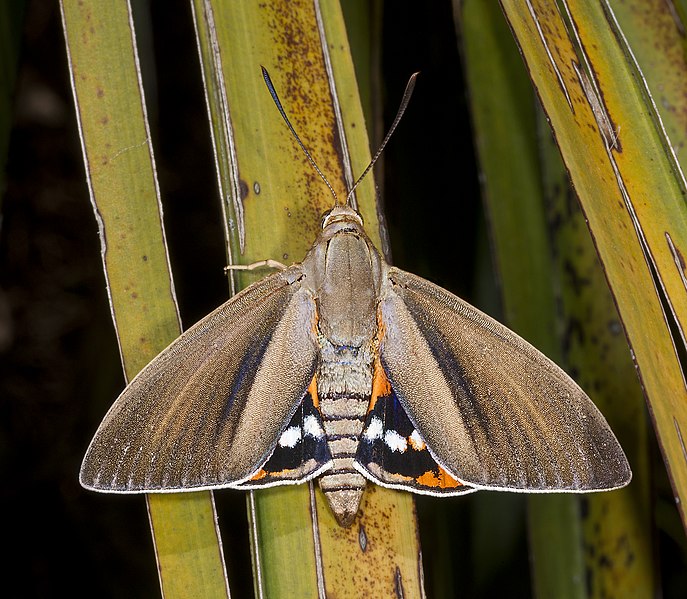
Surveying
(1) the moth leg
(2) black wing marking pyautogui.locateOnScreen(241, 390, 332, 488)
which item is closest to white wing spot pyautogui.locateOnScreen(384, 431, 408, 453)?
(2) black wing marking pyautogui.locateOnScreen(241, 390, 332, 488)

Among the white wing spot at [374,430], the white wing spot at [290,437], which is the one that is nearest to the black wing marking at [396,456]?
the white wing spot at [374,430]

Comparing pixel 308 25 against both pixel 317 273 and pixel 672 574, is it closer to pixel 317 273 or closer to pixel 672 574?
pixel 317 273

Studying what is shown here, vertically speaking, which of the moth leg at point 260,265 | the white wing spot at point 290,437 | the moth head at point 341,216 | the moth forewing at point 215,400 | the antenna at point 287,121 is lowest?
the white wing spot at point 290,437

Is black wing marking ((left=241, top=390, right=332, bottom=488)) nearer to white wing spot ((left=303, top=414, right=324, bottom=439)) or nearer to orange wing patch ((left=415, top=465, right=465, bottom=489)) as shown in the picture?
white wing spot ((left=303, top=414, right=324, bottom=439))

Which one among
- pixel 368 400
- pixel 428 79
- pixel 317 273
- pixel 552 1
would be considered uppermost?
pixel 428 79

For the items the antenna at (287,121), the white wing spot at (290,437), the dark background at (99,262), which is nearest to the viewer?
the antenna at (287,121)

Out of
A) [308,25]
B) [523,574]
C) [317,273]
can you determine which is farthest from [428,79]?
[523,574]

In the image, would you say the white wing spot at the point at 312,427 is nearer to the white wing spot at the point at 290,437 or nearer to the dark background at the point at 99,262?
the white wing spot at the point at 290,437
